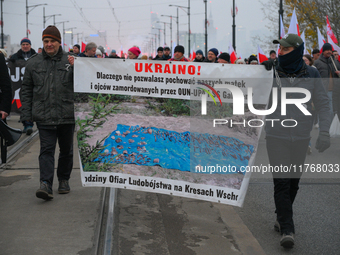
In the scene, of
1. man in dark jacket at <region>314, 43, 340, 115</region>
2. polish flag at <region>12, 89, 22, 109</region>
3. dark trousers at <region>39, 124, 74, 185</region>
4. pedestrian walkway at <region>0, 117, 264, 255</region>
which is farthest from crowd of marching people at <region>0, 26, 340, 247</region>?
polish flag at <region>12, 89, 22, 109</region>

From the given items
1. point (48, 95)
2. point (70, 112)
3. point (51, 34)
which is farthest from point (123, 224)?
point (51, 34)

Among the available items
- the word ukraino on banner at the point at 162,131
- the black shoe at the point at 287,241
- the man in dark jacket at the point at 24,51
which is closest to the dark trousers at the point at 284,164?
the black shoe at the point at 287,241

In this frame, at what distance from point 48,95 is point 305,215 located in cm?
326

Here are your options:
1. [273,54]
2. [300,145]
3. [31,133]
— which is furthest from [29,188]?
[273,54]

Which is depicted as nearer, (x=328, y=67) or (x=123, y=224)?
(x=123, y=224)

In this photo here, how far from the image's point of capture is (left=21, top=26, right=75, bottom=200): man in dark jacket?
559cm

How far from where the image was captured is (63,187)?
19.8 ft

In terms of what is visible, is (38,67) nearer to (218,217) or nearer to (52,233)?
(52,233)

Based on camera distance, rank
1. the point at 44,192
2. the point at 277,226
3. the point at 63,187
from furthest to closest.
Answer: the point at 63,187
the point at 44,192
the point at 277,226

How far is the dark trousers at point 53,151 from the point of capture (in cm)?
566

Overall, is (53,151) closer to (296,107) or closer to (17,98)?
(296,107)

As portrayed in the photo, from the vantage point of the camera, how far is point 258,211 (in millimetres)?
5699

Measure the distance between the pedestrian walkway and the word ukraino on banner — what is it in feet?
1.21

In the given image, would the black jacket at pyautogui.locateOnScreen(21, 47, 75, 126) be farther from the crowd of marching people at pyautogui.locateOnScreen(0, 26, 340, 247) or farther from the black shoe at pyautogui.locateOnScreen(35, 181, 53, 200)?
the black shoe at pyautogui.locateOnScreen(35, 181, 53, 200)
